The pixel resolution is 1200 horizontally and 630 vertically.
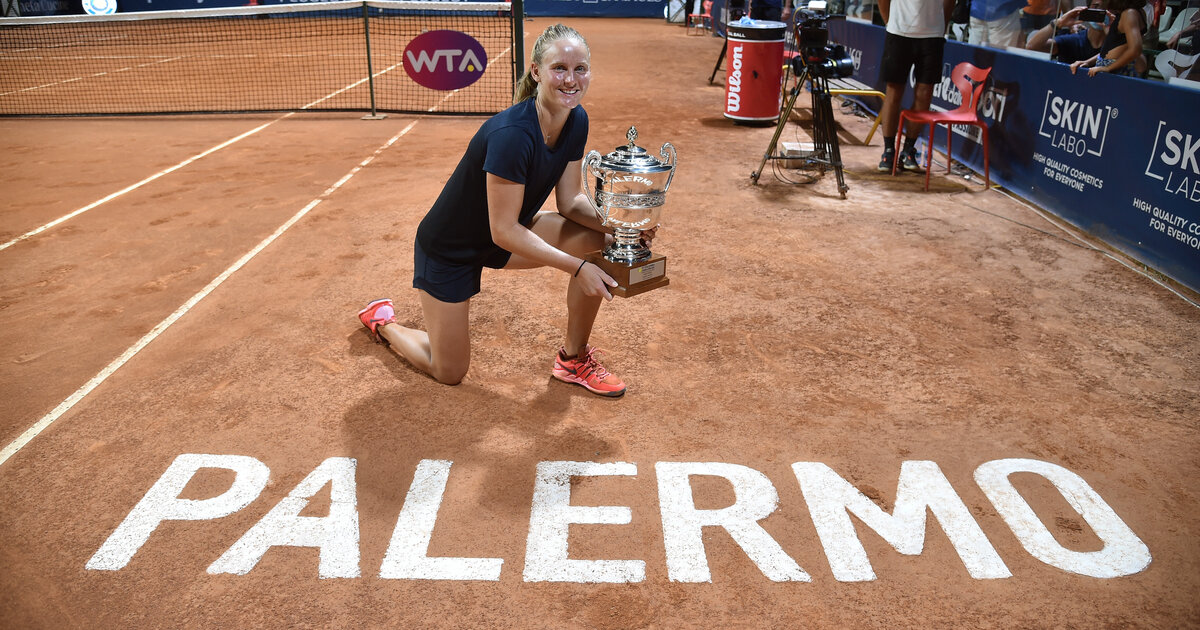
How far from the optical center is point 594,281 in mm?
3344

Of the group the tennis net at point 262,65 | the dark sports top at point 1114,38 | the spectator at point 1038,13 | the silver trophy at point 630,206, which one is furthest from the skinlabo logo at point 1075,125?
the tennis net at point 262,65

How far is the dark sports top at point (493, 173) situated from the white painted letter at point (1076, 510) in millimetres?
2252

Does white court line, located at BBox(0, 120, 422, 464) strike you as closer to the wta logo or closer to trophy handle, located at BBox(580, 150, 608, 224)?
trophy handle, located at BBox(580, 150, 608, 224)

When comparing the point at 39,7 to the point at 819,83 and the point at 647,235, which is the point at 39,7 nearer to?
the point at 819,83

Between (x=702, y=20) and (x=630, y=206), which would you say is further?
(x=702, y=20)

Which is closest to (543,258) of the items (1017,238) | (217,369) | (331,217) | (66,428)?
(217,369)

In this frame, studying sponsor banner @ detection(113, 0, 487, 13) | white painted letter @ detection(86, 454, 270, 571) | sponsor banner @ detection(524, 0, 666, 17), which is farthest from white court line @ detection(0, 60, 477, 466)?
sponsor banner @ detection(524, 0, 666, 17)

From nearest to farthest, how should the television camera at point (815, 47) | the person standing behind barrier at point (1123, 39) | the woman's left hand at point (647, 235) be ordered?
the woman's left hand at point (647, 235)
the person standing behind barrier at point (1123, 39)
the television camera at point (815, 47)

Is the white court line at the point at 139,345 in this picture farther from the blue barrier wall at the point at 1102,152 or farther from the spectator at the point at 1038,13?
the spectator at the point at 1038,13

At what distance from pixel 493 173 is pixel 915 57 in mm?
6490

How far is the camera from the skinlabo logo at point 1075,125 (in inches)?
258

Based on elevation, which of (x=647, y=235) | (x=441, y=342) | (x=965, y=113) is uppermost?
(x=965, y=113)

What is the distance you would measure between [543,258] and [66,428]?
236 cm

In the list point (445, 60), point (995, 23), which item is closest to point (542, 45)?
point (995, 23)
